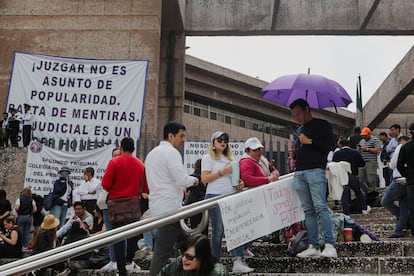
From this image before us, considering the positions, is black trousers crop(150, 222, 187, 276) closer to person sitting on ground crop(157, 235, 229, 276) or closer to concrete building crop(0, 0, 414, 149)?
person sitting on ground crop(157, 235, 229, 276)

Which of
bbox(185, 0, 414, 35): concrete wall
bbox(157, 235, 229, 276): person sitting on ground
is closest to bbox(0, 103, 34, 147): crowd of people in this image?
bbox(185, 0, 414, 35): concrete wall

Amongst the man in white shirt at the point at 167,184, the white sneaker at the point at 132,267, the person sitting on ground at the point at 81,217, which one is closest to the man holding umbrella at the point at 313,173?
the man in white shirt at the point at 167,184

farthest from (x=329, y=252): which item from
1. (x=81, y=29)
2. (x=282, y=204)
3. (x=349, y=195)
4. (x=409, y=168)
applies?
(x=81, y=29)

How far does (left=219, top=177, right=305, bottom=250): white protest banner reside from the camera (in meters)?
5.30

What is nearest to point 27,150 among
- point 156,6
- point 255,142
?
point 156,6

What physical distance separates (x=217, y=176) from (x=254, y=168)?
66 cm

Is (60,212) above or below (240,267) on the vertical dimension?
above

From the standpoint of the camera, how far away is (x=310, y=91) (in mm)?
5730

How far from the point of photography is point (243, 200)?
5547 millimetres

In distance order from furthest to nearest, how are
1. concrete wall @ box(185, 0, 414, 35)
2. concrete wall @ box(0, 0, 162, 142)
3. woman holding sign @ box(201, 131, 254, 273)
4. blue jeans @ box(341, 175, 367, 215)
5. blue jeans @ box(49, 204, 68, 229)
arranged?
concrete wall @ box(185, 0, 414, 35), concrete wall @ box(0, 0, 162, 142), blue jeans @ box(49, 204, 68, 229), blue jeans @ box(341, 175, 367, 215), woman holding sign @ box(201, 131, 254, 273)

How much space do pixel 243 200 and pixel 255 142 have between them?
81 cm

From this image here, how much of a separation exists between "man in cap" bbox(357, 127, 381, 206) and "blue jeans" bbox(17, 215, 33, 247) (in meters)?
5.95

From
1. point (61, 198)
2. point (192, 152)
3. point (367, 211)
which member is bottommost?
point (367, 211)

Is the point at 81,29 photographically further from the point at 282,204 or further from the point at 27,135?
the point at 282,204
